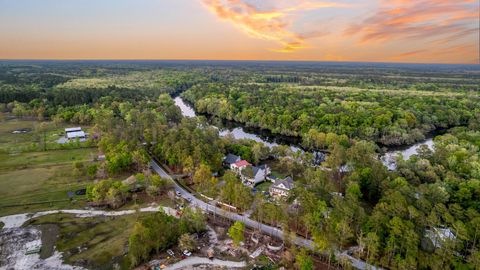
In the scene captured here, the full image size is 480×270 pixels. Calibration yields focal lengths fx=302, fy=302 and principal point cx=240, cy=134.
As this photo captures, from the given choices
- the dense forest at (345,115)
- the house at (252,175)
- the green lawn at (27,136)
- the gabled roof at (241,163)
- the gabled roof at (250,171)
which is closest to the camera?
the gabled roof at (250,171)

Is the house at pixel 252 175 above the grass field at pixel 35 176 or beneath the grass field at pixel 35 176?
above

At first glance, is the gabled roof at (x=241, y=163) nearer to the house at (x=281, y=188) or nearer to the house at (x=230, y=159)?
the house at (x=230, y=159)

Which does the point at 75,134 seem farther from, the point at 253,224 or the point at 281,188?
the point at 253,224

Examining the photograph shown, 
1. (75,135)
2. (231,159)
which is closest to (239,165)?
(231,159)

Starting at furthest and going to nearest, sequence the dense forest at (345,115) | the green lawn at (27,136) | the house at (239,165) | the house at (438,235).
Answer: the dense forest at (345,115) → the green lawn at (27,136) → the house at (239,165) → the house at (438,235)

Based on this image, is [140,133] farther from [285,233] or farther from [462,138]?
[462,138]

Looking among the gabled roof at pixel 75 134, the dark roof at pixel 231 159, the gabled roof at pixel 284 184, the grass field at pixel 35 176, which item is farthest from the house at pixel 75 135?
the gabled roof at pixel 284 184

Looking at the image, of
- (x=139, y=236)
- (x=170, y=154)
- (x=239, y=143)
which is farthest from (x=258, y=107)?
(x=139, y=236)
